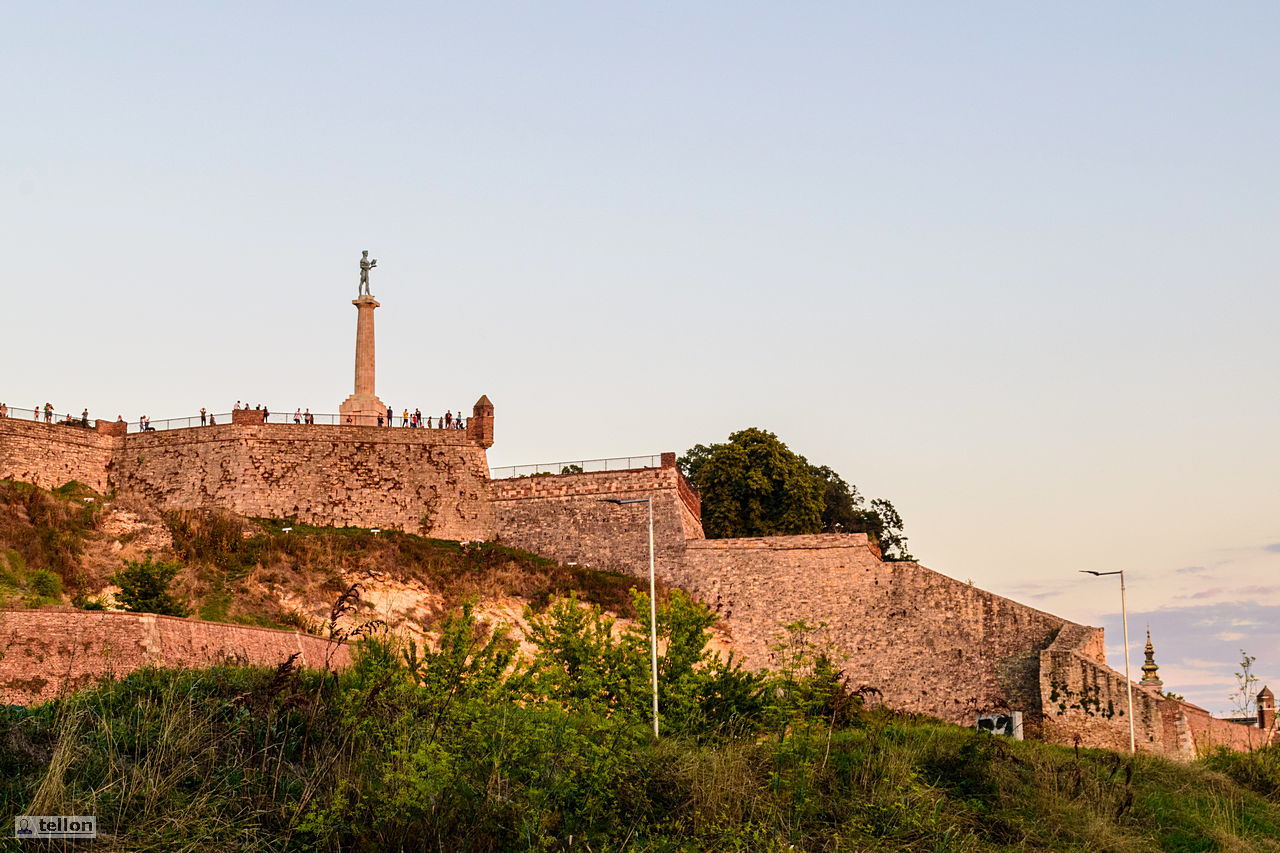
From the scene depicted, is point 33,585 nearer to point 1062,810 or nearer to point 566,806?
point 566,806

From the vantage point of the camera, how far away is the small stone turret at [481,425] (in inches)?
2283

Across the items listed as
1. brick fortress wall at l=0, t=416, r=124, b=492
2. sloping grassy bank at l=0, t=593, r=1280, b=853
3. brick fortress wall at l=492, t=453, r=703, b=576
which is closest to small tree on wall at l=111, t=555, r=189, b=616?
sloping grassy bank at l=0, t=593, r=1280, b=853

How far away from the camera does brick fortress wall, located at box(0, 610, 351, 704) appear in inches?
1159

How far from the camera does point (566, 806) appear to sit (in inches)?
788

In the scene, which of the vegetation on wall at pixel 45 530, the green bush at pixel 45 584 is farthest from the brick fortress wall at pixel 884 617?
the green bush at pixel 45 584

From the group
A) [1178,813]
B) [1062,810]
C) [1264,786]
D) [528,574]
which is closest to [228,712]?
[1062,810]

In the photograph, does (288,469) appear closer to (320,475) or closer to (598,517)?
(320,475)

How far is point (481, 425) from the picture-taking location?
2286 inches

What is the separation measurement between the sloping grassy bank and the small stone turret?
1191 inches

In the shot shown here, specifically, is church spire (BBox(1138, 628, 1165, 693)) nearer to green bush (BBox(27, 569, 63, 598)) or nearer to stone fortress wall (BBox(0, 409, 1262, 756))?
stone fortress wall (BBox(0, 409, 1262, 756))

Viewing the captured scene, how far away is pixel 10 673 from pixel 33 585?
1110cm

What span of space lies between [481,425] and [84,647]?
28.4 meters

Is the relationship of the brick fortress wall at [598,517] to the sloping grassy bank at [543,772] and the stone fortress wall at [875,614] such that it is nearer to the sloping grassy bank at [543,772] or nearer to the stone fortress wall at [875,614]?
the stone fortress wall at [875,614]

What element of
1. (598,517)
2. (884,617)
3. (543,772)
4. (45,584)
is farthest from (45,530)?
(543,772)
